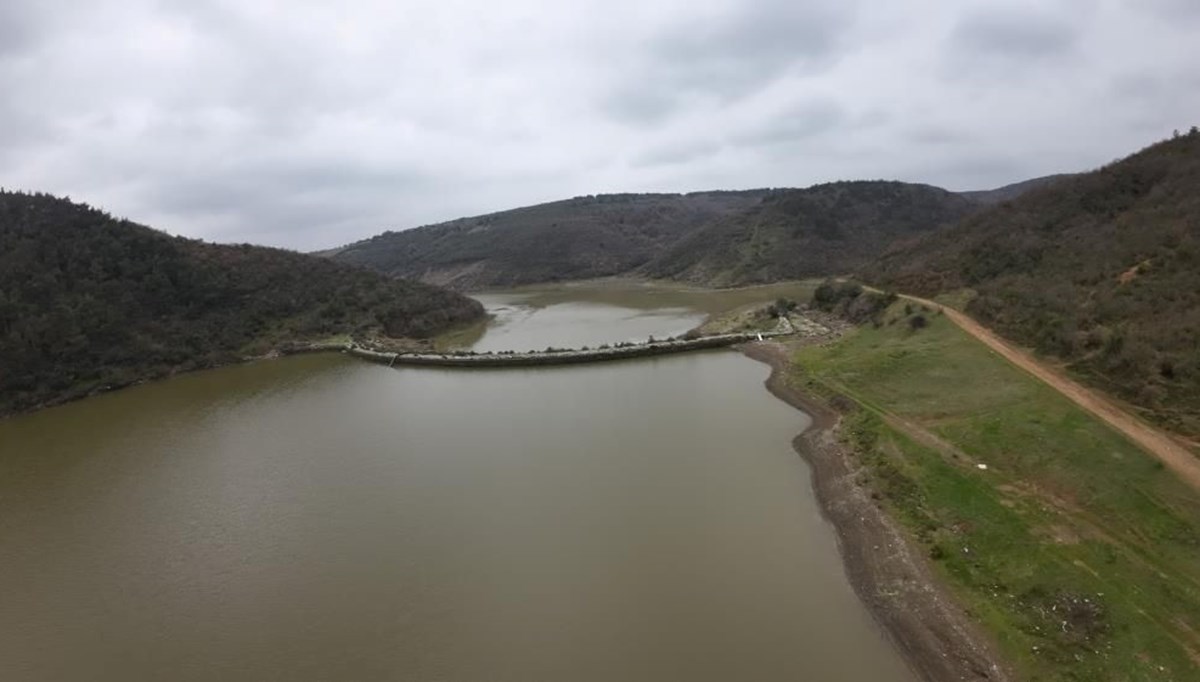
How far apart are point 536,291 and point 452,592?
92.6 metres

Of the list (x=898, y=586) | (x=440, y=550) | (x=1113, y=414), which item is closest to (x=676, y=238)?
(x=1113, y=414)

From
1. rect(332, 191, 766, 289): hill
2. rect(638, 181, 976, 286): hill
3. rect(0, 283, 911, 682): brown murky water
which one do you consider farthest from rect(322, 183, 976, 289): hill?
rect(0, 283, 911, 682): brown murky water

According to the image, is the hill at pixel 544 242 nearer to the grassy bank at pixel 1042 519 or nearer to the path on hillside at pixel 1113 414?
the path on hillside at pixel 1113 414

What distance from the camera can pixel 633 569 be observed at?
15203 millimetres

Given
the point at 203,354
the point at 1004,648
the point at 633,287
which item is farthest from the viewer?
the point at 633,287

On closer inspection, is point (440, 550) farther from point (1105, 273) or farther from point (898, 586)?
point (1105, 273)

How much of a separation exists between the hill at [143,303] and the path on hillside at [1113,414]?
152ft

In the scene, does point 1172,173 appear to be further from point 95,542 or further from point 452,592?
point 95,542

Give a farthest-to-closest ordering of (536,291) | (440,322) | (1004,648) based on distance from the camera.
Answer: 1. (536,291)
2. (440,322)
3. (1004,648)

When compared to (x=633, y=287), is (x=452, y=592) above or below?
below

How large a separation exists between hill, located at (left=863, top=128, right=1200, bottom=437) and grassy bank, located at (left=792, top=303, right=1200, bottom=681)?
241 cm

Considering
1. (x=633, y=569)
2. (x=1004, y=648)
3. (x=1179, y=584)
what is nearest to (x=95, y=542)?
(x=633, y=569)

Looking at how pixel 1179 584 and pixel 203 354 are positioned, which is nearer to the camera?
pixel 1179 584

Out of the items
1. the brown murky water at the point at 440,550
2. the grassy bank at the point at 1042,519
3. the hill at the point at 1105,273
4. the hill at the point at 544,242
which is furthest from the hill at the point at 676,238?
the brown murky water at the point at 440,550
